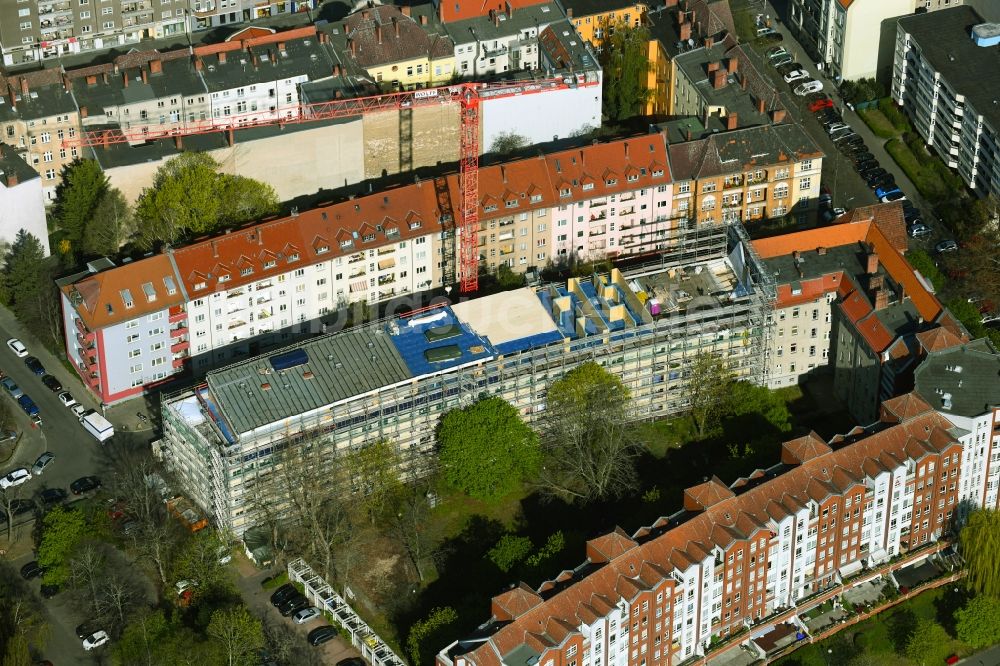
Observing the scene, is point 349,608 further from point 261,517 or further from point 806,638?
point 806,638

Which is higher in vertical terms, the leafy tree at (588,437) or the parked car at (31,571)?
the leafy tree at (588,437)

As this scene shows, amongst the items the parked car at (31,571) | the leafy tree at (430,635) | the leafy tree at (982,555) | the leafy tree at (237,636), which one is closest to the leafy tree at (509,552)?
the leafy tree at (430,635)

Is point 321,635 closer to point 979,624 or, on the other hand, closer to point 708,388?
point 708,388

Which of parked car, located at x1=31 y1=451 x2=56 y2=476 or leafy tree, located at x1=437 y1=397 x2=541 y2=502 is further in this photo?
parked car, located at x1=31 y1=451 x2=56 y2=476

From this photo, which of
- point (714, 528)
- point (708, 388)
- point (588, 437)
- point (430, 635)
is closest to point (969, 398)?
point (708, 388)

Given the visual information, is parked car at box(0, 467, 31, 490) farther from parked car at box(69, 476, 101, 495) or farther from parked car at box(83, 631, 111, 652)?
parked car at box(83, 631, 111, 652)

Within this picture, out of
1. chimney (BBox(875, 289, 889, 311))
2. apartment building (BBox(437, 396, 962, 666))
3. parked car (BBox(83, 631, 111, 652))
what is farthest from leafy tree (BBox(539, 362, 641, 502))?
parked car (BBox(83, 631, 111, 652))

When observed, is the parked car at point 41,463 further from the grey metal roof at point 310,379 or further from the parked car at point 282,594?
the parked car at point 282,594
